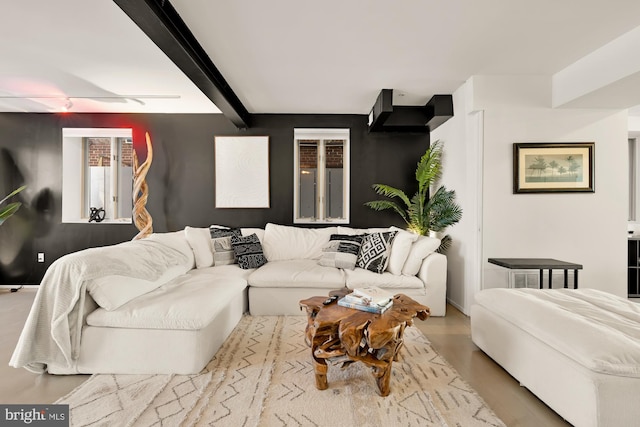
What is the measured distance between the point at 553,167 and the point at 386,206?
1.90 metres

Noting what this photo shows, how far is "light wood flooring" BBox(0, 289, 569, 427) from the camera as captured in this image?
1.67 meters

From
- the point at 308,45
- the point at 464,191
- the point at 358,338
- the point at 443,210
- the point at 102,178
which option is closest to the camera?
the point at 358,338

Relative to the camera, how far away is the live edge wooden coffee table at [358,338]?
170 centimetres

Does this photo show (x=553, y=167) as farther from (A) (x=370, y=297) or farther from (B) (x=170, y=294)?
(B) (x=170, y=294)

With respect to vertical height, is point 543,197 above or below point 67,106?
below

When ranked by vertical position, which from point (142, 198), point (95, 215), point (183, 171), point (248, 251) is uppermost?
point (183, 171)

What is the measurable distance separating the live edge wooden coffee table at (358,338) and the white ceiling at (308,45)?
205 cm

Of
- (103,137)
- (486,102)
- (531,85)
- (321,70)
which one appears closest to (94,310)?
(321,70)

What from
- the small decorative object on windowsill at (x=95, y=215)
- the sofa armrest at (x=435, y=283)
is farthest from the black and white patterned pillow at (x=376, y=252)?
the small decorative object on windowsill at (x=95, y=215)

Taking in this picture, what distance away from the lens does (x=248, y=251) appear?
3.61 meters

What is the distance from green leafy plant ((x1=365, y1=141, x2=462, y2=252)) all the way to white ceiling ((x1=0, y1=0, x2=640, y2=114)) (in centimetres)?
86

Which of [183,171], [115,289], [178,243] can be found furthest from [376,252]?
[183,171]

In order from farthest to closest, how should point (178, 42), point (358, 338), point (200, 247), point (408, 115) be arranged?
point (408, 115), point (200, 247), point (178, 42), point (358, 338)

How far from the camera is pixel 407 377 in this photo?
6.57 ft
